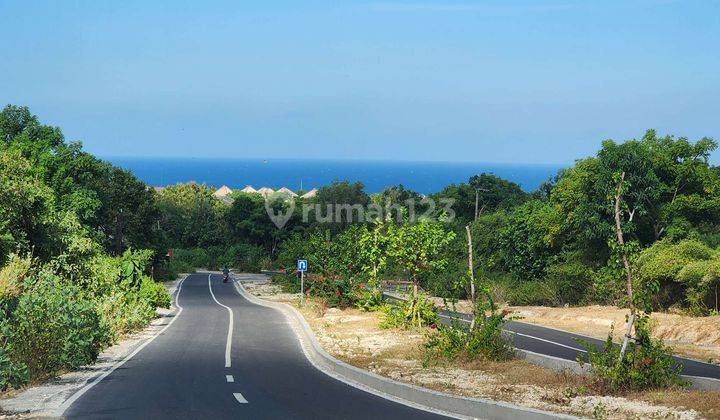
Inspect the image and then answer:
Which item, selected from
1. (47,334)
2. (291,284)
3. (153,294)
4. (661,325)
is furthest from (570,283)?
(47,334)

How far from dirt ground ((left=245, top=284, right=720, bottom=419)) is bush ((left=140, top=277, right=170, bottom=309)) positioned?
40.5 ft

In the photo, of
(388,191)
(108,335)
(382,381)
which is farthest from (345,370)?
(388,191)

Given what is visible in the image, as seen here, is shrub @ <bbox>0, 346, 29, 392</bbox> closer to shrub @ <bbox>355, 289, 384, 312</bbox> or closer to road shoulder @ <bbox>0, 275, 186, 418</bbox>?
road shoulder @ <bbox>0, 275, 186, 418</bbox>

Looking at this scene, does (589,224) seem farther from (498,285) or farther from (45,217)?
(45,217)

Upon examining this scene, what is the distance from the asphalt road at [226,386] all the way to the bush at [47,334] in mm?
1001

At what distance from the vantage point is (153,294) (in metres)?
41.7

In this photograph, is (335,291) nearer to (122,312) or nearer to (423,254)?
(122,312)

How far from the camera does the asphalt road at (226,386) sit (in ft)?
48.8

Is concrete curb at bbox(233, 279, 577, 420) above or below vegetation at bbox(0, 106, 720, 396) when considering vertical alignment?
below

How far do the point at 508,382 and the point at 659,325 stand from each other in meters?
16.9

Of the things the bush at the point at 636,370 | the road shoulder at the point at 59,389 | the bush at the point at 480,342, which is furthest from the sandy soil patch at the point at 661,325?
the road shoulder at the point at 59,389

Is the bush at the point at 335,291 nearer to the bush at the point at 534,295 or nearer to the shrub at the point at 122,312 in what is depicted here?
the shrub at the point at 122,312

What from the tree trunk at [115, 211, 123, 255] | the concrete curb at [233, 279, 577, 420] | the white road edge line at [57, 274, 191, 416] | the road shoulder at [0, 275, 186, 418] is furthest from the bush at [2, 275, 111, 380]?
the tree trunk at [115, 211, 123, 255]

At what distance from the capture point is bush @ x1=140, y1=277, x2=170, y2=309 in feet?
129
